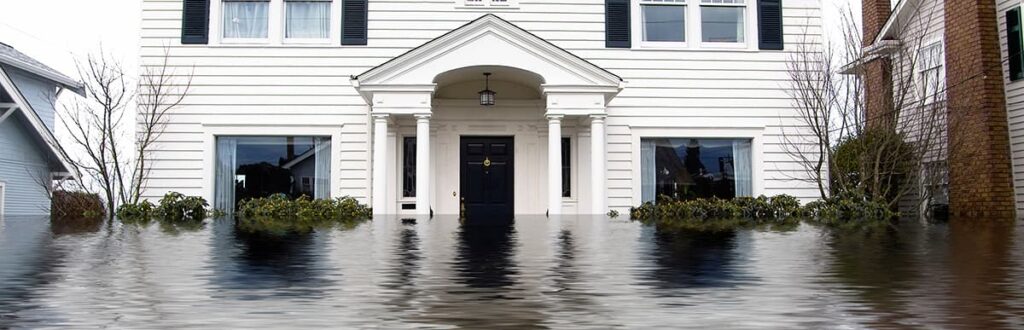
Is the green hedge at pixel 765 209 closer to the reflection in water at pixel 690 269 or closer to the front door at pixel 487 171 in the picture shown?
the front door at pixel 487 171

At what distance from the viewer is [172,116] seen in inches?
577

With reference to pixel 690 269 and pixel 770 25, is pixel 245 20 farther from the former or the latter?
pixel 690 269

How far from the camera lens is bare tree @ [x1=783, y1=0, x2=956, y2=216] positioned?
1384 centimetres

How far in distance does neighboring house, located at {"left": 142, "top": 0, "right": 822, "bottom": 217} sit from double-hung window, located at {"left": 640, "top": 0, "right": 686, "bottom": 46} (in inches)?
1.1

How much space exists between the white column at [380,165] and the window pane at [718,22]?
656 centimetres

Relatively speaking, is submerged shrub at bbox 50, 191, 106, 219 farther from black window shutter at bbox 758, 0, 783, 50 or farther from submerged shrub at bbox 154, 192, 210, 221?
black window shutter at bbox 758, 0, 783, 50

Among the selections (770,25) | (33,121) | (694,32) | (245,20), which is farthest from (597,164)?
(33,121)

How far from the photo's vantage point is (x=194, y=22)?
1466 cm

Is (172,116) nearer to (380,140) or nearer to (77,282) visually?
(380,140)

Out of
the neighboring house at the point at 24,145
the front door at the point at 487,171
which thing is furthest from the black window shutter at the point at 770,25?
the neighboring house at the point at 24,145

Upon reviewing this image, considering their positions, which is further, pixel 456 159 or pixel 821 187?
pixel 456 159

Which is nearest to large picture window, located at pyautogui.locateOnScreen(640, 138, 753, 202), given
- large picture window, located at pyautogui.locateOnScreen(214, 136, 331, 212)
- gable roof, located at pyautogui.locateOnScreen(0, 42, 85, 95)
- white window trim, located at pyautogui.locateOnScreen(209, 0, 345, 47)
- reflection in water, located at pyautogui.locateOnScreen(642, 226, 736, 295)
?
large picture window, located at pyautogui.locateOnScreen(214, 136, 331, 212)

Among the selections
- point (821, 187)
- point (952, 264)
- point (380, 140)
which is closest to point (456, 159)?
point (380, 140)

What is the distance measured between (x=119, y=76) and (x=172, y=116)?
2104mm
